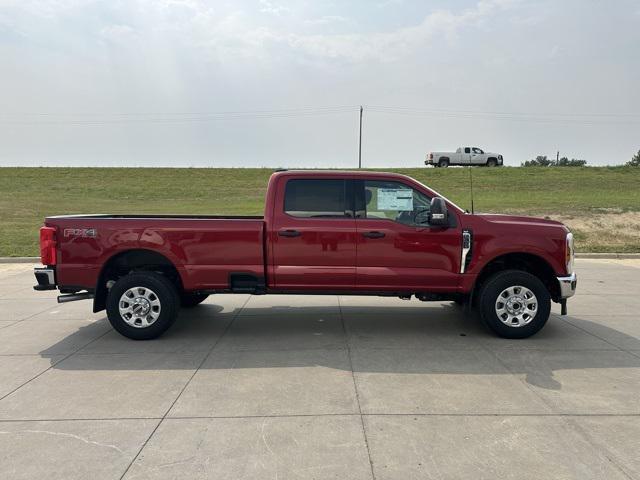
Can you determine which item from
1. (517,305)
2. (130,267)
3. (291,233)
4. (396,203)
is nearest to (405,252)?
(396,203)

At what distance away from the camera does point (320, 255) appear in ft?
17.9

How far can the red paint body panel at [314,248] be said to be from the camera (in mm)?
5414

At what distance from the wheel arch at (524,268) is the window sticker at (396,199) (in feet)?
3.69

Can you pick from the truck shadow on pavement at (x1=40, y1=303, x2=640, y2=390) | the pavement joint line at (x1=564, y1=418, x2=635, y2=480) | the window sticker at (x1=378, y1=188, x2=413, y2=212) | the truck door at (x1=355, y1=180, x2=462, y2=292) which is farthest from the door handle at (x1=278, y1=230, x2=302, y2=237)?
the pavement joint line at (x1=564, y1=418, x2=635, y2=480)

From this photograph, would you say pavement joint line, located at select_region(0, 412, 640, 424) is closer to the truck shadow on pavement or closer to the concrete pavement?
the concrete pavement

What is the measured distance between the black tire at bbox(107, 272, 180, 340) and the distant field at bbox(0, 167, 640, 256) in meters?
8.44

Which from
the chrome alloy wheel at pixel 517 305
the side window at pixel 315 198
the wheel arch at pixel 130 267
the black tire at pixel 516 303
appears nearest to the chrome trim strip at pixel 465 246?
the black tire at pixel 516 303

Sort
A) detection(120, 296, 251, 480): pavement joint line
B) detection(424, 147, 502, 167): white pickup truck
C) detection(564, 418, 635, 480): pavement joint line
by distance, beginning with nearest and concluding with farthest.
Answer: detection(564, 418, 635, 480): pavement joint line, detection(120, 296, 251, 480): pavement joint line, detection(424, 147, 502, 167): white pickup truck

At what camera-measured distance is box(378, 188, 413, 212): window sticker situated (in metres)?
5.55

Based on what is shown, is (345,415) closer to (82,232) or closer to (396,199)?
(396,199)

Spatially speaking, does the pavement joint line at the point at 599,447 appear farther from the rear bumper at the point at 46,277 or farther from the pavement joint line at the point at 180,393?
the rear bumper at the point at 46,277

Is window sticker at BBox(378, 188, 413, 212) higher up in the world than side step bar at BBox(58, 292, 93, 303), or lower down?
higher up

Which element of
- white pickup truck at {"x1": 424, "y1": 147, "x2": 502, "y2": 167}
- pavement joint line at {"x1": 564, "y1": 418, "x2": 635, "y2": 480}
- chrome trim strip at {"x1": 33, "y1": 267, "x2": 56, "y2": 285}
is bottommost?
pavement joint line at {"x1": 564, "y1": 418, "x2": 635, "y2": 480}

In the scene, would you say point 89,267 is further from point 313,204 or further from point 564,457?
point 564,457
